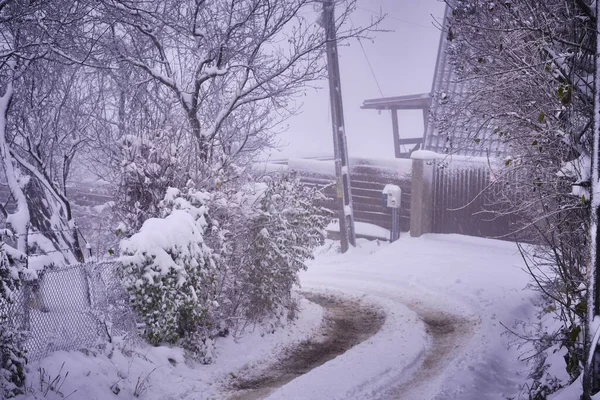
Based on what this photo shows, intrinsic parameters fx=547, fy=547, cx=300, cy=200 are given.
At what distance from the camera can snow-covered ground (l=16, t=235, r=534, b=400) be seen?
6.04 metres

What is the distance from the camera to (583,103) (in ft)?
17.4

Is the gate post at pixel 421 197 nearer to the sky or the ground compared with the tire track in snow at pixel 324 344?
nearer to the sky

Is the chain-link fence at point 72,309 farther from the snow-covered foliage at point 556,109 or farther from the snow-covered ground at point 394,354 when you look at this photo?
the snow-covered foliage at point 556,109

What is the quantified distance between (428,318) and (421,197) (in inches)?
244

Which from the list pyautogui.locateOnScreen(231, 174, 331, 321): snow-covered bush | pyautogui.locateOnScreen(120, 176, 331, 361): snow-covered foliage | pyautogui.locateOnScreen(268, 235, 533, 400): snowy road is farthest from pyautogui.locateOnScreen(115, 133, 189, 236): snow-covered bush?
pyautogui.locateOnScreen(268, 235, 533, 400): snowy road

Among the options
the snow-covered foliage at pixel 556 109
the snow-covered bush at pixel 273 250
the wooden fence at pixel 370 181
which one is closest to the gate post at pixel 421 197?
the wooden fence at pixel 370 181

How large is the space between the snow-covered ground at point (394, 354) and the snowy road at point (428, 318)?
0.02m

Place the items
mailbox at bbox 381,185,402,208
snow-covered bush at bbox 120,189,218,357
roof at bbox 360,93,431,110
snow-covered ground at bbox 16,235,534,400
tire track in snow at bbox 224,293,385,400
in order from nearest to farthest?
snow-covered ground at bbox 16,235,534,400
snow-covered bush at bbox 120,189,218,357
tire track in snow at bbox 224,293,385,400
mailbox at bbox 381,185,402,208
roof at bbox 360,93,431,110

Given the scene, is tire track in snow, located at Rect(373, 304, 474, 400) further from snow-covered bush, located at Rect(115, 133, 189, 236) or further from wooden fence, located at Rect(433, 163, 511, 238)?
wooden fence, located at Rect(433, 163, 511, 238)

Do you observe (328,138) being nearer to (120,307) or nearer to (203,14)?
(203,14)

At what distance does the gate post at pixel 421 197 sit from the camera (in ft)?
49.1

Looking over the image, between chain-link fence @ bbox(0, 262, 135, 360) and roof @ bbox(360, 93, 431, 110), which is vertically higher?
roof @ bbox(360, 93, 431, 110)

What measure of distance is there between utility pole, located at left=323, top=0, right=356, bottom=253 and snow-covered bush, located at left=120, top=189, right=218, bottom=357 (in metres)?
7.92

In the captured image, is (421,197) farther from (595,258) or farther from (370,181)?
(595,258)
